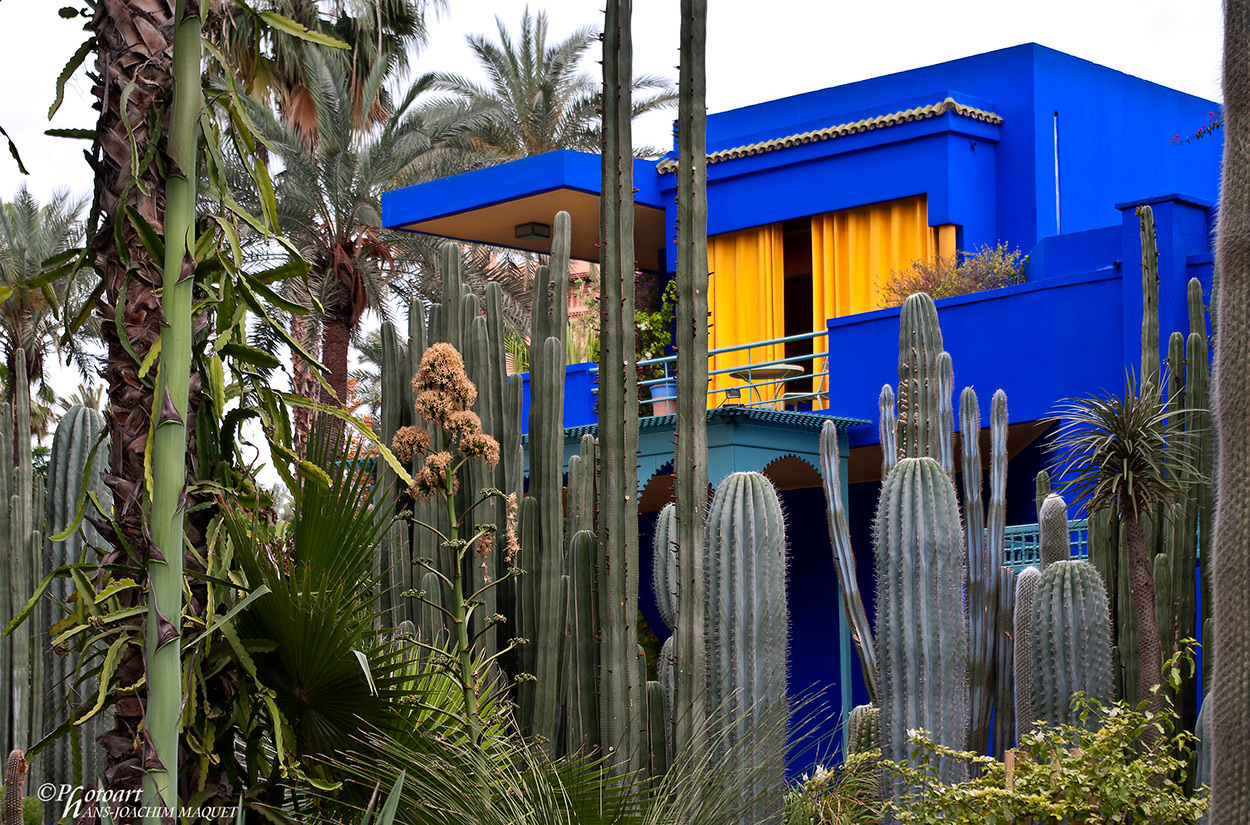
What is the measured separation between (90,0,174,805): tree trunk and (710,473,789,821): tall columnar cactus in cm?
311

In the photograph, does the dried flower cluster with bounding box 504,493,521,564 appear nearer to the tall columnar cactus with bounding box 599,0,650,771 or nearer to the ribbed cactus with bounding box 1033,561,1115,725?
the tall columnar cactus with bounding box 599,0,650,771

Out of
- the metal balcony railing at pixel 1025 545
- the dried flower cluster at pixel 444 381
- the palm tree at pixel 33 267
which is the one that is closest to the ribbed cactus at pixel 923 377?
the metal balcony railing at pixel 1025 545

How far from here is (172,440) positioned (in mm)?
2729

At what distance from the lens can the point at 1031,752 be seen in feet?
19.6

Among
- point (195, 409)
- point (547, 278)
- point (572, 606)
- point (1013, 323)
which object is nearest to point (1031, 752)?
point (572, 606)

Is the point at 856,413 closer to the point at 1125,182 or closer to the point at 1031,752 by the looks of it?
the point at 1125,182

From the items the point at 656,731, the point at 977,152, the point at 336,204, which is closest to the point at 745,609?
the point at 656,731

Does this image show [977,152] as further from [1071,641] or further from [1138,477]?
[1071,641]

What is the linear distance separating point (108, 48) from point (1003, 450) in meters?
7.41

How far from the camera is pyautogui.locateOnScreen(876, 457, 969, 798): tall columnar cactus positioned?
6.44 m

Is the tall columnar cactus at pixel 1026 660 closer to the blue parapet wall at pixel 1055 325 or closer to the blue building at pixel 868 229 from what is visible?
the blue parapet wall at pixel 1055 325

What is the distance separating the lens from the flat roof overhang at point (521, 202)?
15141mm

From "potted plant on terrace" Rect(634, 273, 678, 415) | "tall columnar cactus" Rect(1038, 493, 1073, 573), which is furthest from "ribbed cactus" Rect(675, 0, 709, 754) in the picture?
"potted plant on terrace" Rect(634, 273, 678, 415)

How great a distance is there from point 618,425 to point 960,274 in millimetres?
8671
